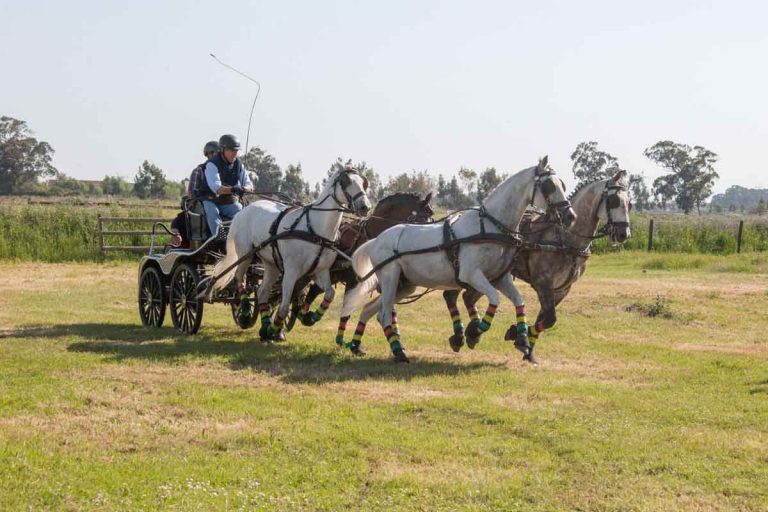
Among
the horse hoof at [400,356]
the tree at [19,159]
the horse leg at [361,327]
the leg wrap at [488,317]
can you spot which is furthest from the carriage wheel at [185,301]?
the tree at [19,159]

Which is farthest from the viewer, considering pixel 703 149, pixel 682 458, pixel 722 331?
pixel 703 149

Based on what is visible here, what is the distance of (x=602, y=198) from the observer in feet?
40.5

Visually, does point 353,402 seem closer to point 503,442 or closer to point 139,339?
point 503,442

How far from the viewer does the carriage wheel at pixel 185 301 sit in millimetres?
14409

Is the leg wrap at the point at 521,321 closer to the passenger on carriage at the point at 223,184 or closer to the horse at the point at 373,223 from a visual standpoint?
the horse at the point at 373,223

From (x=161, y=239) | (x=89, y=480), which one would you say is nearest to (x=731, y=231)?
(x=161, y=239)

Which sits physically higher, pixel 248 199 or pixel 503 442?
pixel 248 199

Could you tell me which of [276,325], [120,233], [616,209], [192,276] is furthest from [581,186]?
[120,233]

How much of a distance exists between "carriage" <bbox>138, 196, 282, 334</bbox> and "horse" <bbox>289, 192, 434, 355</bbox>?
0.77m

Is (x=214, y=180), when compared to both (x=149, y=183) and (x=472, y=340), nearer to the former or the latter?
(x=472, y=340)

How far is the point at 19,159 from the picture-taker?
81.0 meters

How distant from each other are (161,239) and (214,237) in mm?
20987

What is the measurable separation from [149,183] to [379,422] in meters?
66.0

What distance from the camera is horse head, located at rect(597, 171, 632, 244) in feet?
39.8
